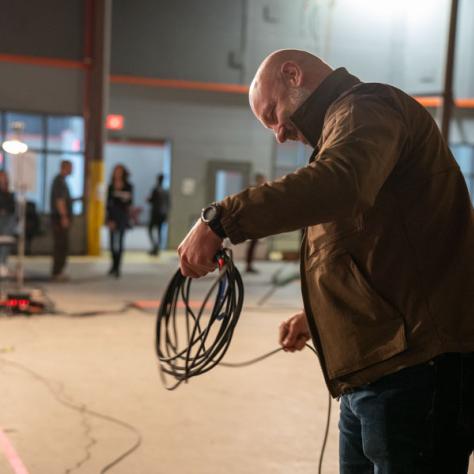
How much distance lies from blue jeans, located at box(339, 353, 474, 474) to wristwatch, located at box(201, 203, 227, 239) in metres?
0.55

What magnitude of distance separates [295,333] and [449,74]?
12.0 m

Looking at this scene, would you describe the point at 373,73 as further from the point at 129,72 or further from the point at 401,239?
the point at 401,239

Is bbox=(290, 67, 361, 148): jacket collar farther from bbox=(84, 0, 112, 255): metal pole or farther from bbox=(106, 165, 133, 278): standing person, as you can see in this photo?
bbox=(84, 0, 112, 255): metal pole

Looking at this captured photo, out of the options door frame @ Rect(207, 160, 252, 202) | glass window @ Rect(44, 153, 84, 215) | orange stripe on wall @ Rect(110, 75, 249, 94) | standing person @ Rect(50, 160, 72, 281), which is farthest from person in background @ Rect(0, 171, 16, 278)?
door frame @ Rect(207, 160, 252, 202)

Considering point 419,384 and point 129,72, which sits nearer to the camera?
point 419,384

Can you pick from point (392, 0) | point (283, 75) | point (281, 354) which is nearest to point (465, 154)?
point (392, 0)

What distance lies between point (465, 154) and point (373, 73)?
2897 millimetres

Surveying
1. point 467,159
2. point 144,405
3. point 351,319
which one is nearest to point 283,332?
point 351,319

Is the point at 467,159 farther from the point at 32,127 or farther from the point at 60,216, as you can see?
the point at 60,216

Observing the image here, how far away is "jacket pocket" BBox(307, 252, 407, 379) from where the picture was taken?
159cm

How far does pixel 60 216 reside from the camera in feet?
31.5

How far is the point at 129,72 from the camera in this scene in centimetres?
1419

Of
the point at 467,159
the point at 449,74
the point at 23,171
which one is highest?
the point at 449,74

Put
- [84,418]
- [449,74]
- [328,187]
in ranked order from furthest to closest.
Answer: [449,74] < [84,418] < [328,187]
